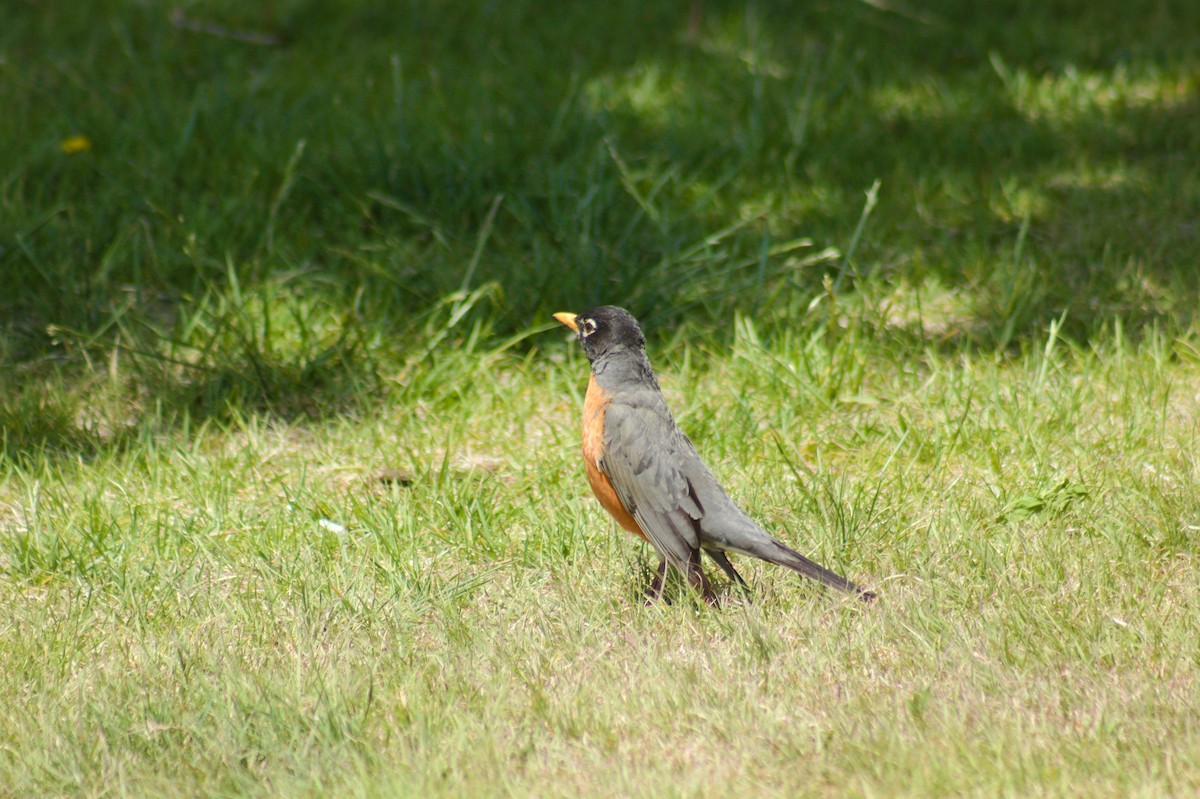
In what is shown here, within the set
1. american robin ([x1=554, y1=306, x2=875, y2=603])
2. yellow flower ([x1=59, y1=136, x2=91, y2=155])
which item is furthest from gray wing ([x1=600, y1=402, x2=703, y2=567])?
yellow flower ([x1=59, y1=136, x2=91, y2=155])

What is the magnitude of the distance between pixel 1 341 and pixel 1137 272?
479 cm

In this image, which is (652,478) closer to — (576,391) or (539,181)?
(576,391)

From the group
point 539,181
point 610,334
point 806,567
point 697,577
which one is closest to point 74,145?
point 539,181

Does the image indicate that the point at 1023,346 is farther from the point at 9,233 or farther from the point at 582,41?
the point at 9,233

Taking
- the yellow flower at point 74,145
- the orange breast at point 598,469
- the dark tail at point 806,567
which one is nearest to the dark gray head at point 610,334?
the orange breast at point 598,469

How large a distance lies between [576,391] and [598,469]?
1335 millimetres

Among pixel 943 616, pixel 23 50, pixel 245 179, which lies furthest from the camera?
pixel 23 50

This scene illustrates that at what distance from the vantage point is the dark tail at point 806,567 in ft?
11.3

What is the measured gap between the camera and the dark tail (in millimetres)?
3441

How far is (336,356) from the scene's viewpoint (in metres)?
4.96

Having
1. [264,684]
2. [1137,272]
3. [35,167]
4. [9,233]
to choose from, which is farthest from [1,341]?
[1137,272]

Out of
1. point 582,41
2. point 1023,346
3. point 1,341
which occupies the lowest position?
point 1,341

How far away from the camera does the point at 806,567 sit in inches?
135

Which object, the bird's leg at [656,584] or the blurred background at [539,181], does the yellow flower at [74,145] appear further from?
the bird's leg at [656,584]
